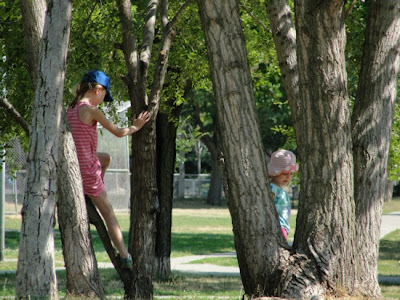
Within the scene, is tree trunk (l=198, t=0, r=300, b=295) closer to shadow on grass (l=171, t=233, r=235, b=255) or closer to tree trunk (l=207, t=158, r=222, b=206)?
shadow on grass (l=171, t=233, r=235, b=255)

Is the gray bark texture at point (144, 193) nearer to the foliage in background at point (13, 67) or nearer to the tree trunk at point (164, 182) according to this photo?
the foliage in background at point (13, 67)

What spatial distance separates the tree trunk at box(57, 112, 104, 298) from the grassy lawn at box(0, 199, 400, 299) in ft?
5.92

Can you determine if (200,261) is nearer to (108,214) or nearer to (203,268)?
(203,268)

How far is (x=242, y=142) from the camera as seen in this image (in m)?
5.80

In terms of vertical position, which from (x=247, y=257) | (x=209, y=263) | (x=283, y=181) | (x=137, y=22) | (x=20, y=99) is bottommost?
(x=209, y=263)

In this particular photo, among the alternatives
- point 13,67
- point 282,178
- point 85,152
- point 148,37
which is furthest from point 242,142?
point 13,67

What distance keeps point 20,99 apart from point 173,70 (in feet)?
7.41

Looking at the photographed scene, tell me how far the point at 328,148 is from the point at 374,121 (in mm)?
1318

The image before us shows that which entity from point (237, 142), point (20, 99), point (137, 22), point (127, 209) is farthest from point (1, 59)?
point (127, 209)

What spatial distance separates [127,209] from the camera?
33562 mm

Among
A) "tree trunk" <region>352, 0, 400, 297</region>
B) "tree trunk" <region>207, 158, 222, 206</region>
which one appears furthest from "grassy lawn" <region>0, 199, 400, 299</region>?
"tree trunk" <region>207, 158, 222, 206</region>

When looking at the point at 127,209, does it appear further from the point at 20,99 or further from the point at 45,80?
the point at 45,80

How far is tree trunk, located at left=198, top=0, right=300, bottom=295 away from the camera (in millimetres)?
5809

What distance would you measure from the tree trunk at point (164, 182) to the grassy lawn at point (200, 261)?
1.18ft
